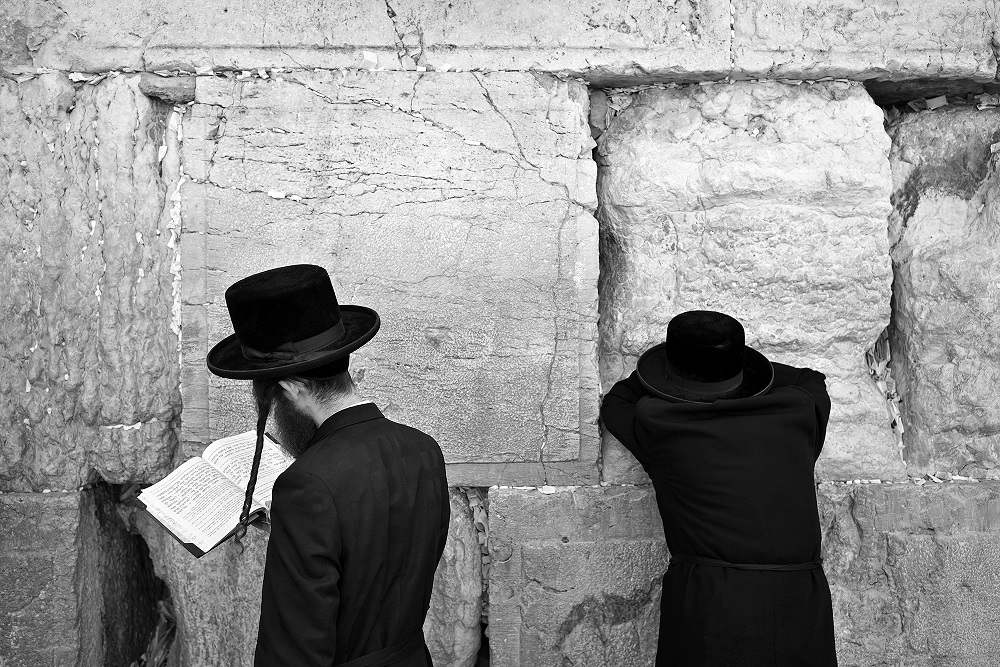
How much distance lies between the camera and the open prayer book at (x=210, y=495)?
2.28 meters

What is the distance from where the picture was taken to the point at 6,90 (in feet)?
8.87

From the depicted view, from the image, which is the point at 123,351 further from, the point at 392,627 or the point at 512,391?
the point at 392,627

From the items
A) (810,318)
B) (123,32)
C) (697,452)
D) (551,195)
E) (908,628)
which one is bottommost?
(908,628)

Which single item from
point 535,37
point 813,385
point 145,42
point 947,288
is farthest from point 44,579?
point 947,288

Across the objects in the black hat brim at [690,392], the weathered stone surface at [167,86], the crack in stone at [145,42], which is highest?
the crack in stone at [145,42]

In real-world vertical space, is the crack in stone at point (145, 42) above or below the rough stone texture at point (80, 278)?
above

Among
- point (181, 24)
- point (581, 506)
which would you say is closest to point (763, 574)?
point (581, 506)

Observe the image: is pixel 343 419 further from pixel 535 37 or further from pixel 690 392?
pixel 535 37

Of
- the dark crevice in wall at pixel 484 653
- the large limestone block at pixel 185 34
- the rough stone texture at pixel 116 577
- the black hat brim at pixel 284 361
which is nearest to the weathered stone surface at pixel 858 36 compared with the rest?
the large limestone block at pixel 185 34

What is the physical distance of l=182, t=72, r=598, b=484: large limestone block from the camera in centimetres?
271

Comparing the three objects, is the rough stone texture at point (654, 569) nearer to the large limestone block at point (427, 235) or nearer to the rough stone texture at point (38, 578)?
the large limestone block at point (427, 235)

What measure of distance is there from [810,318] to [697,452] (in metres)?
0.87

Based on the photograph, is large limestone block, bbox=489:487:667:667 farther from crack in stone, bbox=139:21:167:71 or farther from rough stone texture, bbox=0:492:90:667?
crack in stone, bbox=139:21:167:71

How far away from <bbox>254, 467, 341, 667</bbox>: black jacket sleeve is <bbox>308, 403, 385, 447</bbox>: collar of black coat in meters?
0.13
